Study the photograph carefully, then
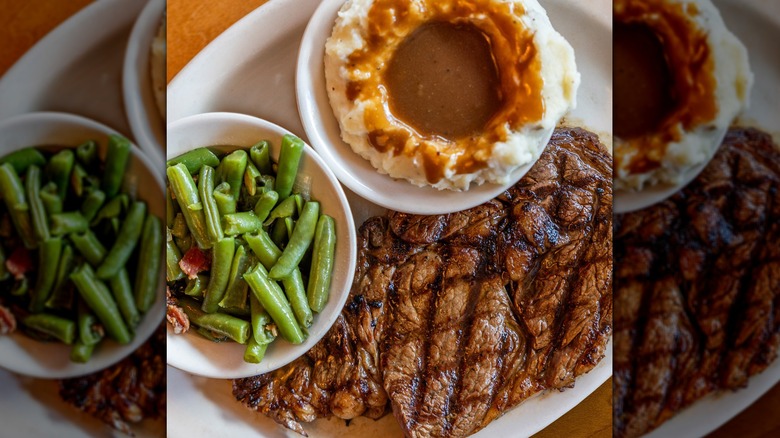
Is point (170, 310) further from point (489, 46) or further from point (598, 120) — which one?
point (598, 120)

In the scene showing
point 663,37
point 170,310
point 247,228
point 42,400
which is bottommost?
point 170,310

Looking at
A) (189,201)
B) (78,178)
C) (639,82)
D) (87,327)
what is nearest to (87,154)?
(78,178)

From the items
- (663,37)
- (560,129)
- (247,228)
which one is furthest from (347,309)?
(663,37)

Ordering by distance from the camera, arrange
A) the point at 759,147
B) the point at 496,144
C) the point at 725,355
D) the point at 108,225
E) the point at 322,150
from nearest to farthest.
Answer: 1. the point at 108,225
2. the point at 759,147
3. the point at 725,355
4. the point at 496,144
5. the point at 322,150

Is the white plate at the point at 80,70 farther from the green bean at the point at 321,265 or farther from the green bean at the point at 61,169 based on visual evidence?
the green bean at the point at 321,265

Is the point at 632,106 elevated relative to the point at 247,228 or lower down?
elevated

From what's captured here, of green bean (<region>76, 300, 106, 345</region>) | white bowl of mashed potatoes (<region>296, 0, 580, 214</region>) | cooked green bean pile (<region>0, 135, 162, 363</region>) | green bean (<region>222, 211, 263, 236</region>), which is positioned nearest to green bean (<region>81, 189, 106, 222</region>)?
cooked green bean pile (<region>0, 135, 162, 363</region>)

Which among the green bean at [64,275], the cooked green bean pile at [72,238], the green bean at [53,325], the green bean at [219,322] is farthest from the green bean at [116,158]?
the green bean at [219,322]
